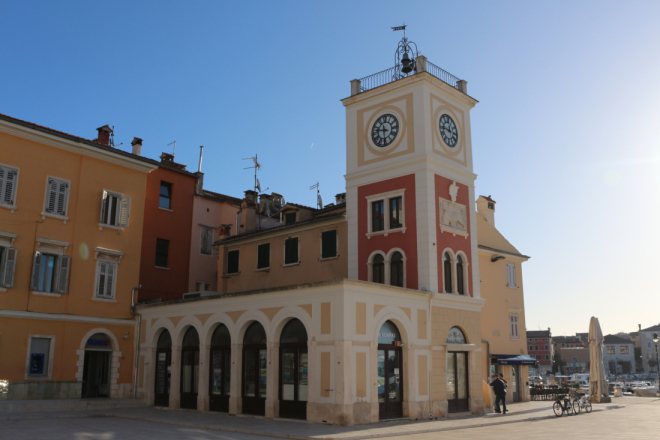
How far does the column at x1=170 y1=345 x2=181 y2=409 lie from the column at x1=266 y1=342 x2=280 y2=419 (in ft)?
19.5

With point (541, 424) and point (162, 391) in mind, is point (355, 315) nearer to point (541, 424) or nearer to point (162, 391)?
point (541, 424)

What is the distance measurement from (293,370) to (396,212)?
8.31 m

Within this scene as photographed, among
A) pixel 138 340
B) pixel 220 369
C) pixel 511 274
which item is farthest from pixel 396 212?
pixel 511 274

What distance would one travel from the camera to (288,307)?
20688 millimetres

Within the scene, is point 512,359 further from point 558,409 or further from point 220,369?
point 220,369

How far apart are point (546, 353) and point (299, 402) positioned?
10862 centimetres

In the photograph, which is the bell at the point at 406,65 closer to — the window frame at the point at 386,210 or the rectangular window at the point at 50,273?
the window frame at the point at 386,210

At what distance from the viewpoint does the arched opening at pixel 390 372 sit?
20.1 meters

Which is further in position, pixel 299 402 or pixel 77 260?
pixel 77 260

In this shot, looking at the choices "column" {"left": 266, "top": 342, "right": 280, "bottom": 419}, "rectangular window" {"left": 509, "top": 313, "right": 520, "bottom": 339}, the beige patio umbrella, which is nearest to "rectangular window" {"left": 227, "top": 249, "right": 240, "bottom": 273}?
"column" {"left": 266, "top": 342, "right": 280, "bottom": 419}

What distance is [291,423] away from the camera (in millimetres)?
18953

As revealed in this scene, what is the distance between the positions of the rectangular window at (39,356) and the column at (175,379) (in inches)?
206

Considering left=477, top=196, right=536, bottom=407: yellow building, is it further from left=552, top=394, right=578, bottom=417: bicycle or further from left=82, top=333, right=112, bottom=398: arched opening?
left=82, top=333, right=112, bottom=398: arched opening

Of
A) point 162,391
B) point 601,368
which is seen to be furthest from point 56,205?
point 601,368
